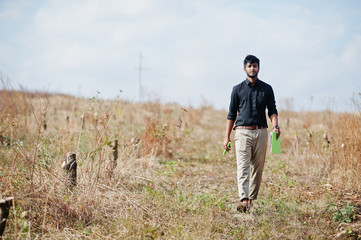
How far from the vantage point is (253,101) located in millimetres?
3668

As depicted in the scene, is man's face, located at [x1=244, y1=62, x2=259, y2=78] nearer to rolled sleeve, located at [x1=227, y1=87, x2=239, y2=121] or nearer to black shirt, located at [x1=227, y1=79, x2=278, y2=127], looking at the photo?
black shirt, located at [x1=227, y1=79, x2=278, y2=127]

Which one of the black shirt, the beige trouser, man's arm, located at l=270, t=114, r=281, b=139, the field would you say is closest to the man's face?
the black shirt

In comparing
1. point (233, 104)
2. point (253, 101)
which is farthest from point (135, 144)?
point (253, 101)

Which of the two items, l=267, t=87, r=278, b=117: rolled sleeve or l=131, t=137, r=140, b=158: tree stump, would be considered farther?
l=131, t=137, r=140, b=158: tree stump

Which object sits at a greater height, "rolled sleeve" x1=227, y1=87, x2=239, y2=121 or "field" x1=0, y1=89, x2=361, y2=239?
"rolled sleeve" x1=227, y1=87, x2=239, y2=121

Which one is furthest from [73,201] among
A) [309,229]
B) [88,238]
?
[309,229]

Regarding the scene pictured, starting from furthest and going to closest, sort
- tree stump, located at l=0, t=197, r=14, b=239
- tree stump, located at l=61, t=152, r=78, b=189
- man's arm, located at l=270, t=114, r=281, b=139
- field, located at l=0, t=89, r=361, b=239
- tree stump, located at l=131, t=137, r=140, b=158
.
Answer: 1. tree stump, located at l=131, t=137, r=140, b=158
2. tree stump, located at l=61, t=152, r=78, b=189
3. man's arm, located at l=270, t=114, r=281, b=139
4. field, located at l=0, t=89, r=361, b=239
5. tree stump, located at l=0, t=197, r=14, b=239

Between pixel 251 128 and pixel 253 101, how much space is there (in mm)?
344

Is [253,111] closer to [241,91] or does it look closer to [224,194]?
[241,91]

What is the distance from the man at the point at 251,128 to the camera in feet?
12.0

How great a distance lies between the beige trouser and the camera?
143 inches

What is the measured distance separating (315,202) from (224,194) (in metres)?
1.31

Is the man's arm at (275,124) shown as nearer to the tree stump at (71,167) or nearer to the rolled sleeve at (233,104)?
the rolled sleeve at (233,104)

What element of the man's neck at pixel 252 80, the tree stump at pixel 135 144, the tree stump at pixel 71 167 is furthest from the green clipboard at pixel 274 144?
the tree stump at pixel 135 144
